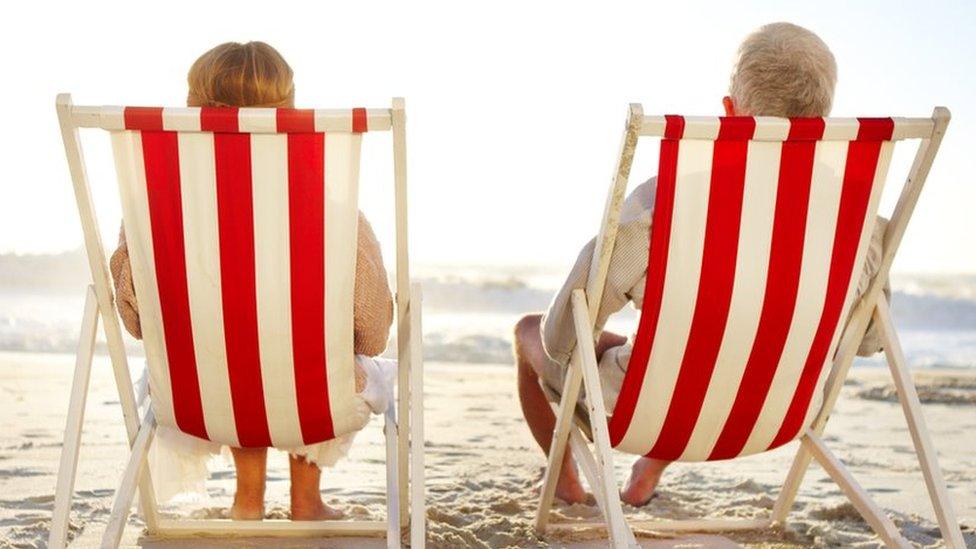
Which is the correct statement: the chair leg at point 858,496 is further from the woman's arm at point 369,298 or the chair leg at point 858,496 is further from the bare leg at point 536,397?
the woman's arm at point 369,298

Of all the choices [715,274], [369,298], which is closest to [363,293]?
[369,298]

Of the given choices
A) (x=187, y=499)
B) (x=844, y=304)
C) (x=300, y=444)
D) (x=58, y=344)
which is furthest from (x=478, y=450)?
(x=58, y=344)

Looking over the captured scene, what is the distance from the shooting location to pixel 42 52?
1886 centimetres

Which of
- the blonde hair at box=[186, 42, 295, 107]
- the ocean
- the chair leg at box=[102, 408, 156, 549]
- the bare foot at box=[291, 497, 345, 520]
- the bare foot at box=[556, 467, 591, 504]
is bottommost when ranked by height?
the ocean

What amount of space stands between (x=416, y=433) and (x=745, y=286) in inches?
32.1

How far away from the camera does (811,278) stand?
287 cm

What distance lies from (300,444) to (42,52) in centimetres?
1741

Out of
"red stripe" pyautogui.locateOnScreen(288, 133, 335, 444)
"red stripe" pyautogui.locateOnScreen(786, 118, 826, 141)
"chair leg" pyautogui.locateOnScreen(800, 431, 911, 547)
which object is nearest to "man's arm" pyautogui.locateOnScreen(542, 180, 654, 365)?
"red stripe" pyautogui.locateOnScreen(786, 118, 826, 141)

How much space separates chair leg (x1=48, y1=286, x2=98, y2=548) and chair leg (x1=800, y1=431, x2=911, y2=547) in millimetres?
1839

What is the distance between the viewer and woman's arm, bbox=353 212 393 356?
9.58 ft

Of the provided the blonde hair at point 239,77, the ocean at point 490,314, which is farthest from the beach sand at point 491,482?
the ocean at point 490,314

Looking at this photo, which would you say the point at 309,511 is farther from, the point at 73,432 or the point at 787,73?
the point at 787,73

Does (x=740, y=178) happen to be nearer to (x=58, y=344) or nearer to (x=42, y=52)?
(x=58, y=344)

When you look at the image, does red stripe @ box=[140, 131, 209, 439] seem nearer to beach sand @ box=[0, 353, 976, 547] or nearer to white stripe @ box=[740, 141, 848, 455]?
beach sand @ box=[0, 353, 976, 547]
